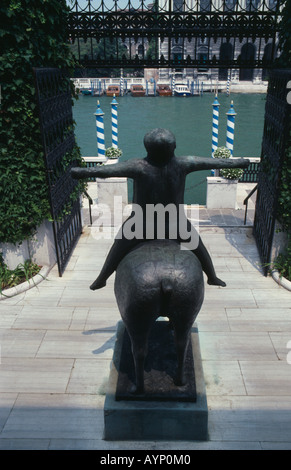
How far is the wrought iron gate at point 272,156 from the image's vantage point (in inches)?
219

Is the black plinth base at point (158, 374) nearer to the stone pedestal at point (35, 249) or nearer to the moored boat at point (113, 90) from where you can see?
the stone pedestal at point (35, 249)

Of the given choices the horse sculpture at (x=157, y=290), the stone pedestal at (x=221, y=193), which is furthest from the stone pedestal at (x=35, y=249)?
the stone pedestal at (x=221, y=193)

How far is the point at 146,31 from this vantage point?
695 centimetres

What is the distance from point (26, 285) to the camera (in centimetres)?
604

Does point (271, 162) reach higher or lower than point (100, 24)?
lower

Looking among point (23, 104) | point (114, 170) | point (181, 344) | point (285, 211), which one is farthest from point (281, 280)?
point (23, 104)

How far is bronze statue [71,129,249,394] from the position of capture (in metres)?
2.90

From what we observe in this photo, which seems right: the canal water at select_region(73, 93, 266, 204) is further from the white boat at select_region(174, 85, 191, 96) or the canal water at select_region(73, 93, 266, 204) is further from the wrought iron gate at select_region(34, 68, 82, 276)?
the wrought iron gate at select_region(34, 68, 82, 276)

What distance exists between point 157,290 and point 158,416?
134 cm

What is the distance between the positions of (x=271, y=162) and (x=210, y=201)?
324 cm

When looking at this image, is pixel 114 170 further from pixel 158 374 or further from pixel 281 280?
pixel 281 280

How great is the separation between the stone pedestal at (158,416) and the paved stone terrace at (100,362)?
92mm
